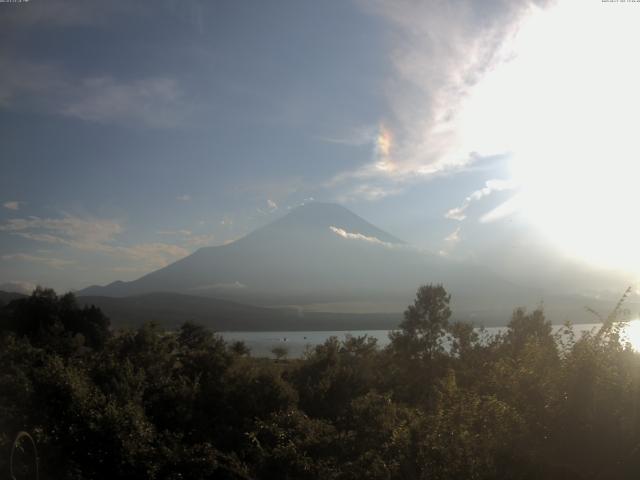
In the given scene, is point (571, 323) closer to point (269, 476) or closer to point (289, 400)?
point (269, 476)

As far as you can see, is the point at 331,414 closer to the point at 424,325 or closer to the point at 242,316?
the point at 424,325

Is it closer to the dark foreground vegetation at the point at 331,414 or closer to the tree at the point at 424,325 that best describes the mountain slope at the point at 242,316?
the tree at the point at 424,325

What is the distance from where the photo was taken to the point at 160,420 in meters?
14.3

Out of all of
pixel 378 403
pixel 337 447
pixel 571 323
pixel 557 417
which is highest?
pixel 571 323

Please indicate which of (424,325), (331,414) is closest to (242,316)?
→ (424,325)

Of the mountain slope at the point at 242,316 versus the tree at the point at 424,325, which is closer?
the tree at the point at 424,325

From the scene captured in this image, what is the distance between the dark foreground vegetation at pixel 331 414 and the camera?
516 cm

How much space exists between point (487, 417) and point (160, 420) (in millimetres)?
11156

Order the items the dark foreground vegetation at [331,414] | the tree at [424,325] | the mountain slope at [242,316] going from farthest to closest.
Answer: the mountain slope at [242,316] → the tree at [424,325] → the dark foreground vegetation at [331,414]

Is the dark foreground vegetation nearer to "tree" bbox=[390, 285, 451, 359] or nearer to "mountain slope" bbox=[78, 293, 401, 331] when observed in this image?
"tree" bbox=[390, 285, 451, 359]

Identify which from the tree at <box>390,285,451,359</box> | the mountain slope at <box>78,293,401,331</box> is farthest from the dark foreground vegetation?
the mountain slope at <box>78,293,401,331</box>

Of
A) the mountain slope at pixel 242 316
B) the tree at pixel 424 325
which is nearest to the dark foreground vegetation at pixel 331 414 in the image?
the tree at pixel 424 325

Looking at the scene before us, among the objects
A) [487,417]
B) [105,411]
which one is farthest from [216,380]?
[487,417]

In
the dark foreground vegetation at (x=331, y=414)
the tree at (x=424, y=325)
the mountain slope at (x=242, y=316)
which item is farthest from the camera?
the mountain slope at (x=242, y=316)
